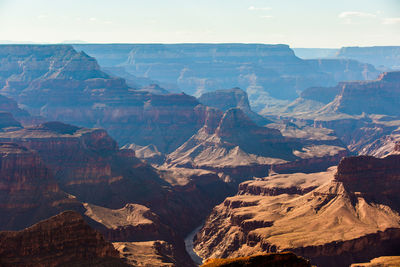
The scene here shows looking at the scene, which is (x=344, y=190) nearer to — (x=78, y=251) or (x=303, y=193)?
(x=303, y=193)

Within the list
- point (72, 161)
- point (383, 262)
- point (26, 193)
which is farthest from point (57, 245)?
point (72, 161)

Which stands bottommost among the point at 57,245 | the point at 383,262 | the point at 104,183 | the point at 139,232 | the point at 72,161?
the point at 139,232

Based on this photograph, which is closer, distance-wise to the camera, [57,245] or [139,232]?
[57,245]

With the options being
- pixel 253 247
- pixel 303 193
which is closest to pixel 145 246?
pixel 253 247

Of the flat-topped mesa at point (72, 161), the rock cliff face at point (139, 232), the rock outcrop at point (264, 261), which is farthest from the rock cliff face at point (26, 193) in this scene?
the rock outcrop at point (264, 261)

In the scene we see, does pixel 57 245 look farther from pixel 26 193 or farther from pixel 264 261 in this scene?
pixel 26 193

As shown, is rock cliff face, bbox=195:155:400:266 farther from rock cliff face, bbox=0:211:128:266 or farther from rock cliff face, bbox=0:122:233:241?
rock cliff face, bbox=0:211:128:266

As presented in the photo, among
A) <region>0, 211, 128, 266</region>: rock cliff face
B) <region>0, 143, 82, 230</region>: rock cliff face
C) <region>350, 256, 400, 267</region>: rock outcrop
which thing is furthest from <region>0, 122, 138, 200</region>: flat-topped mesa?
<region>350, 256, 400, 267</region>: rock outcrop

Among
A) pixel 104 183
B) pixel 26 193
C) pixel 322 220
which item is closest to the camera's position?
pixel 322 220
